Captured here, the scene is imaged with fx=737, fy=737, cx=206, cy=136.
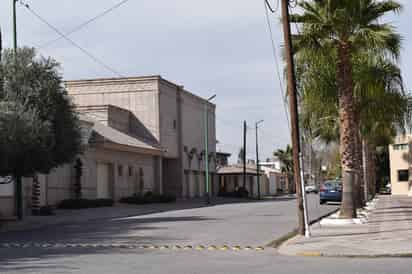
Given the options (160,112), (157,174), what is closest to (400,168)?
(157,174)

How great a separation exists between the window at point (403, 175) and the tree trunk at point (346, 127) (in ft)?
165

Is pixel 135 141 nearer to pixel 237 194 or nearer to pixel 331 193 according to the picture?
pixel 331 193

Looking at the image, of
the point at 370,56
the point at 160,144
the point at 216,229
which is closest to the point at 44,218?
the point at 216,229

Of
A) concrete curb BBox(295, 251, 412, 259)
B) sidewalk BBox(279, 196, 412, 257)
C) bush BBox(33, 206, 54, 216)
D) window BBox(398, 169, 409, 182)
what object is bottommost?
concrete curb BBox(295, 251, 412, 259)

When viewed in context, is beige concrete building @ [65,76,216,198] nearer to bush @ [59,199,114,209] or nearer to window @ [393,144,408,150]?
bush @ [59,199,114,209]

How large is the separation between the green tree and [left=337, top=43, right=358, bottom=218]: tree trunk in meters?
11.0

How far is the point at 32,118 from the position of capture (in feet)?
88.9

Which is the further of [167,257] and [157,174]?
[157,174]

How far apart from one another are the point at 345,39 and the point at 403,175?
169 feet

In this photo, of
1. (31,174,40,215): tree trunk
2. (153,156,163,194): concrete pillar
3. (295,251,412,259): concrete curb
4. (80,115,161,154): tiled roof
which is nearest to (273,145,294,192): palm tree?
(153,156,163,194): concrete pillar

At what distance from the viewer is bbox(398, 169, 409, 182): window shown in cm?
7396

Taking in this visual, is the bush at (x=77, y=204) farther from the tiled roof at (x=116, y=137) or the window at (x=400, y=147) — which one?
the window at (x=400, y=147)

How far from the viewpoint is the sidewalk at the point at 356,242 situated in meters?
16.3

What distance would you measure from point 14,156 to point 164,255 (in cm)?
1255
